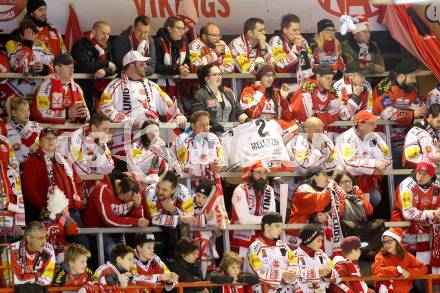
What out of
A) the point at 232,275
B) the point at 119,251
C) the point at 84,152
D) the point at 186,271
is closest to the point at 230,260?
the point at 232,275

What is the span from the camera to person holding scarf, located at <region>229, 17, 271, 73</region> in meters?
15.9

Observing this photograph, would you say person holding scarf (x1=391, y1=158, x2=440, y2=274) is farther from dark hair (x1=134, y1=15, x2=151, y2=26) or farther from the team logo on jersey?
the team logo on jersey

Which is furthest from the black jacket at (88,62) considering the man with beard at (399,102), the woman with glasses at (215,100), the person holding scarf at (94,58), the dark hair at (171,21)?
the man with beard at (399,102)

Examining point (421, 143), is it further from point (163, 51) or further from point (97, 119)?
point (97, 119)

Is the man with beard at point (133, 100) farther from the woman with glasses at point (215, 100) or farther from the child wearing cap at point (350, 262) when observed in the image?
the child wearing cap at point (350, 262)

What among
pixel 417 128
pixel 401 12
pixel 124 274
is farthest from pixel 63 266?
pixel 401 12

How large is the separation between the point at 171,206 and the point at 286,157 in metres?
1.55

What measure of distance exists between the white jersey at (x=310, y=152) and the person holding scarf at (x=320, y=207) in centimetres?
26

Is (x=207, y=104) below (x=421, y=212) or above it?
above

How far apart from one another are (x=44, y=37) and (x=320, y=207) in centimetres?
336

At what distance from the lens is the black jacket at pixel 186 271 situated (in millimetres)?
13492

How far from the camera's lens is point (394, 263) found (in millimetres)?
14555

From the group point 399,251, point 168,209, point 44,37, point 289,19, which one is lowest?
point 399,251

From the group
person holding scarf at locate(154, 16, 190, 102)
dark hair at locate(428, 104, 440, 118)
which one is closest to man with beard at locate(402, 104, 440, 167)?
dark hair at locate(428, 104, 440, 118)
